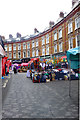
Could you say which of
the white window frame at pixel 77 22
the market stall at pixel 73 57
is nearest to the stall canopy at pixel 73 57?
the market stall at pixel 73 57

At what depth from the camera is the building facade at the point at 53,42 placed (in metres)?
18.5

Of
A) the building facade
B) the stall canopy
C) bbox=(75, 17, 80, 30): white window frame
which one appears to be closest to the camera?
the stall canopy

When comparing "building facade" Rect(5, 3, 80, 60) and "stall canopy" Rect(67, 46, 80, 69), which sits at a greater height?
"building facade" Rect(5, 3, 80, 60)

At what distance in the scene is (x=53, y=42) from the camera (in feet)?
81.3

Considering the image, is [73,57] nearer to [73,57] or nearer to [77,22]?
[73,57]

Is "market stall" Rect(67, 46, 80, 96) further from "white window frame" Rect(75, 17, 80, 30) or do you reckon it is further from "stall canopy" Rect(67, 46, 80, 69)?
"white window frame" Rect(75, 17, 80, 30)

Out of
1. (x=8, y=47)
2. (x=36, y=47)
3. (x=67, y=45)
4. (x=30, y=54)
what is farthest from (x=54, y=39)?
(x=8, y=47)

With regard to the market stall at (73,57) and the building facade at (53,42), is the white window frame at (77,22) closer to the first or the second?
the building facade at (53,42)

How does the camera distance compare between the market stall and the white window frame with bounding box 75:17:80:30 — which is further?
the white window frame with bounding box 75:17:80:30

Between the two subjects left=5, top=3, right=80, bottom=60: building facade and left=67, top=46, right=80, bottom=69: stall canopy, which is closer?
left=67, top=46, right=80, bottom=69: stall canopy

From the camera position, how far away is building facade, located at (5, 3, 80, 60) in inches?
729

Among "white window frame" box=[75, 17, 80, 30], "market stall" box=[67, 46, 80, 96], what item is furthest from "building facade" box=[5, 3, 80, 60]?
"market stall" box=[67, 46, 80, 96]

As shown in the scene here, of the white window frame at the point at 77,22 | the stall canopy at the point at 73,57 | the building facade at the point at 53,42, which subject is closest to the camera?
the stall canopy at the point at 73,57

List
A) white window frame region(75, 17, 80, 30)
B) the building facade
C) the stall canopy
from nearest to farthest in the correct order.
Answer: the stall canopy, white window frame region(75, 17, 80, 30), the building facade
